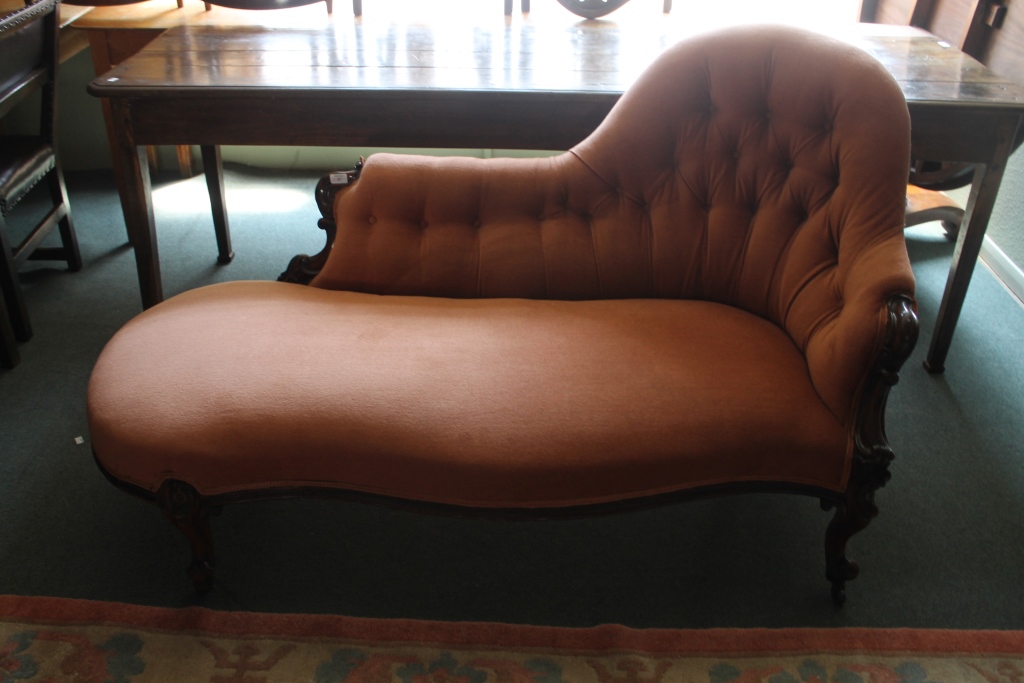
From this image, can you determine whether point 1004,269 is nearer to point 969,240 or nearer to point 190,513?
point 969,240

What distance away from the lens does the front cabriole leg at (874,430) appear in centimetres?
129

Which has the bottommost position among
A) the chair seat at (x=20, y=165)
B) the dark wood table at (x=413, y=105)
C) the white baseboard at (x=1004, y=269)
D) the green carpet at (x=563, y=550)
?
the green carpet at (x=563, y=550)

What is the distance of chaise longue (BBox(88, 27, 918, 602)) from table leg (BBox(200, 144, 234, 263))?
82 centimetres

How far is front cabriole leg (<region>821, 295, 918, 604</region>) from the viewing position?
129 cm

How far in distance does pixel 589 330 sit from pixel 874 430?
512 millimetres

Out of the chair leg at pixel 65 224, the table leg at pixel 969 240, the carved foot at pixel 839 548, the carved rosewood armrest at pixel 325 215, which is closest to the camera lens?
the carved foot at pixel 839 548

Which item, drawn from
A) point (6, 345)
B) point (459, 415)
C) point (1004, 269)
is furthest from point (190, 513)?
point (1004, 269)

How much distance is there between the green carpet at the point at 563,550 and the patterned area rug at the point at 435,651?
0.03 meters

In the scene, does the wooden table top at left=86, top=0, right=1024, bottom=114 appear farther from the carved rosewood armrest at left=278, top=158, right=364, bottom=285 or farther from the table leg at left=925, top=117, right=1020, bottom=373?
the carved rosewood armrest at left=278, top=158, right=364, bottom=285

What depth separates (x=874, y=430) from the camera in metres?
1.34

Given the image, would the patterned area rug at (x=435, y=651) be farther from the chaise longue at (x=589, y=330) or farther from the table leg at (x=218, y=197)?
the table leg at (x=218, y=197)

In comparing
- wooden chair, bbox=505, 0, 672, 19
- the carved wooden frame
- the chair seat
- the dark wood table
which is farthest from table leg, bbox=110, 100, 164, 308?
wooden chair, bbox=505, 0, 672, 19

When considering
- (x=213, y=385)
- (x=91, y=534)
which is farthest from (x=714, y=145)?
(x=91, y=534)

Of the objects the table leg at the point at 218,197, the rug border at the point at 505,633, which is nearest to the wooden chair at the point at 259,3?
the table leg at the point at 218,197
